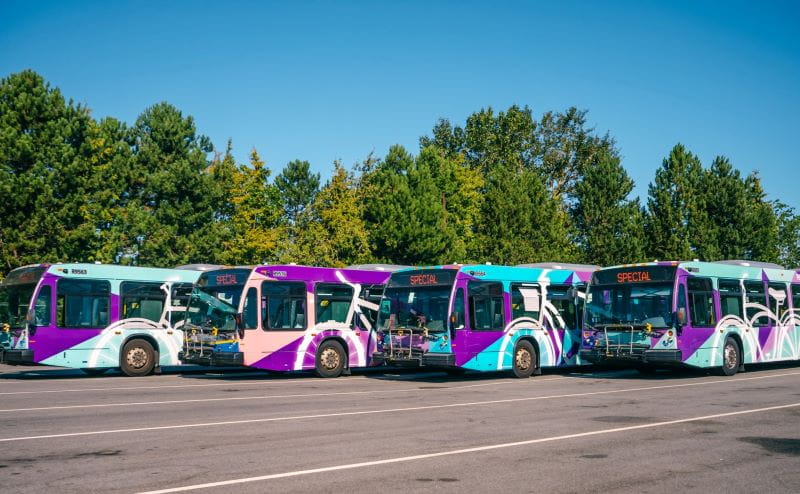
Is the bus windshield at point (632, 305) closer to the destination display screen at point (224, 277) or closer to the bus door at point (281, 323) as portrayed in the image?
the bus door at point (281, 323)

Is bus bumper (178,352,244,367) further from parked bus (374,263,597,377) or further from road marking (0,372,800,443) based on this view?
road marking (0,372,800,443)

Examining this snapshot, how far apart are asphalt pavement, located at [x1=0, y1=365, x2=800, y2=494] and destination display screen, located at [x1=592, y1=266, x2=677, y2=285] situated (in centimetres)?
304

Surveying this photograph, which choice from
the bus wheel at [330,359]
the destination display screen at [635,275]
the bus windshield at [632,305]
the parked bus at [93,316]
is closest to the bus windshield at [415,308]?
the bus wheel at [330,359]

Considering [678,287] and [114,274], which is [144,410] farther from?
[678,287]

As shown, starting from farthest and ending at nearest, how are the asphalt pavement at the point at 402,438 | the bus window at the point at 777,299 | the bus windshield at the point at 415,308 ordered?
the bus window at the point at 777,299 < the bus windshield at the point at 415,308 < the asphalt pavement at the point at 402,438

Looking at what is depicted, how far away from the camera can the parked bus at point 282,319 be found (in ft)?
73.0

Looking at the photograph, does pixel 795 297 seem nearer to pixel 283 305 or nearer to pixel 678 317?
pixel 678 317

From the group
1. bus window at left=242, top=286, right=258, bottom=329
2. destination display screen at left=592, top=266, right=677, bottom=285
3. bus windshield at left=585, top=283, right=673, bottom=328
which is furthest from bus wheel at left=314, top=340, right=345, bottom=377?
destination display screen at left=592, top=266, right=677, bottom=285

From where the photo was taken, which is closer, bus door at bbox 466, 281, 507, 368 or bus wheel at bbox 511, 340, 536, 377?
bus door at bbox 466, 281, 507, 368

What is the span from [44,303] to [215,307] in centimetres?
457

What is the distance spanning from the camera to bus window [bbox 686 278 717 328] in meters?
22.3

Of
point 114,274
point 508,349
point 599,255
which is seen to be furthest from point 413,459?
point 599,255

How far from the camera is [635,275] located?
73.8 ft

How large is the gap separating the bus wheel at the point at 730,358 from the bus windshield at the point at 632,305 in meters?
2.71
